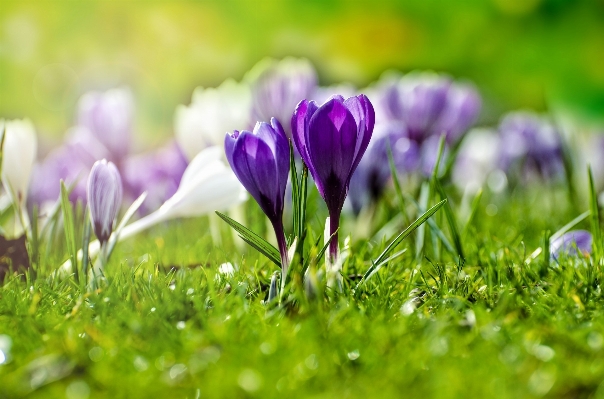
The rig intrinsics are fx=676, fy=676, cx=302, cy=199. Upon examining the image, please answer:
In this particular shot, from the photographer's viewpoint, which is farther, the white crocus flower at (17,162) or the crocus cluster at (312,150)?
the white crocus flower at (17,162)

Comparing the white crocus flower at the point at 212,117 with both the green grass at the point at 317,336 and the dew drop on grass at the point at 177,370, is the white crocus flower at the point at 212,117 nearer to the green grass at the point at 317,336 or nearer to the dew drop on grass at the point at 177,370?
the green grass at the point at 317,336

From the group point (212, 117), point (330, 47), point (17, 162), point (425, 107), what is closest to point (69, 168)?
point (212, 117)

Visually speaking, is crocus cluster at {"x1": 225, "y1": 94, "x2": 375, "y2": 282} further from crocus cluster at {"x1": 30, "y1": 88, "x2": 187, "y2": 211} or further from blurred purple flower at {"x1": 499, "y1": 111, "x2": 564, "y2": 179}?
blurred purple flower at {"x1": 499, "y1": 111, "x2": 564, "y2": 179}

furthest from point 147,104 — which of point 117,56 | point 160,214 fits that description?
point 160,214

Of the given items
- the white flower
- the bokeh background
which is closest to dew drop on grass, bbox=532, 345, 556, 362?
the white flower

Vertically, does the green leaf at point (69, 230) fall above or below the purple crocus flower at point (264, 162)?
below

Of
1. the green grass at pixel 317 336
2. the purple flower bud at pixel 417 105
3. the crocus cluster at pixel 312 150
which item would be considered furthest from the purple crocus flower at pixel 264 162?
the purple flower bud at pixel 417 105
